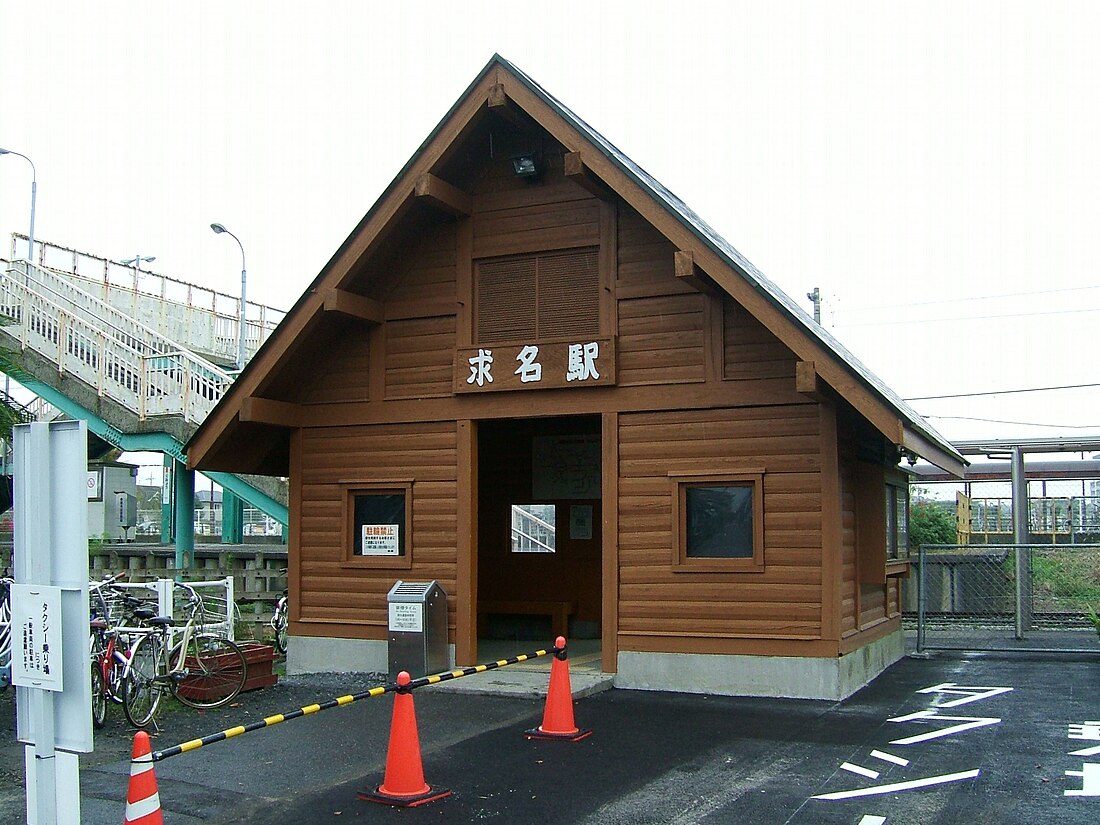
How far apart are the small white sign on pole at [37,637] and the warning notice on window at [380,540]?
25.7 ft

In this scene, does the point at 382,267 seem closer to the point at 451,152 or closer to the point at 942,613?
the point at 451,152

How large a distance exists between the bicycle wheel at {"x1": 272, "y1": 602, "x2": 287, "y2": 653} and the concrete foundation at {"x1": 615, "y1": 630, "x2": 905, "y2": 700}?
6.13 metres

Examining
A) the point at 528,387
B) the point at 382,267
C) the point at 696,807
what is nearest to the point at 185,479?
the point at 382,267

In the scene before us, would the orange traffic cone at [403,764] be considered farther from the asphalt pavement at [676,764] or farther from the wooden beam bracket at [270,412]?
the wooden beam bracket at [270,412]

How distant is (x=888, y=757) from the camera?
9.12 meters

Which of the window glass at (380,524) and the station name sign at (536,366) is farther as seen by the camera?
the window glass at (380,524)

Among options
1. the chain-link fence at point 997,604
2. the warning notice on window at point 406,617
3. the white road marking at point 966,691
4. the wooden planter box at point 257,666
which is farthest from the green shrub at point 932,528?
the wooden planter box at point 257,666

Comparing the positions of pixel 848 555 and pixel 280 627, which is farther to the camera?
pixel 280 627

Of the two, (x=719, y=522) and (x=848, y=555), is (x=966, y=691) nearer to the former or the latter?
(x=848, y=555)

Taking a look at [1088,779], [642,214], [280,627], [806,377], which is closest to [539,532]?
[280,627]

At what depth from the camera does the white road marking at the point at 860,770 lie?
8.50 meters

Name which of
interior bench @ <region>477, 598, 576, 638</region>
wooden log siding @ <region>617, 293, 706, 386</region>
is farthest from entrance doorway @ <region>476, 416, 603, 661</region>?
wooden log siding @ <region>617, 293, 706, 386</region>

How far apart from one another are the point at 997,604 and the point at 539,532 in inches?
351

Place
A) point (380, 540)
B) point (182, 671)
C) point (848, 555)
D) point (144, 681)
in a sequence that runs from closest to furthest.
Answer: point (144, 681) < point (182, 671) < point (848, 555) < point (380, 540)
